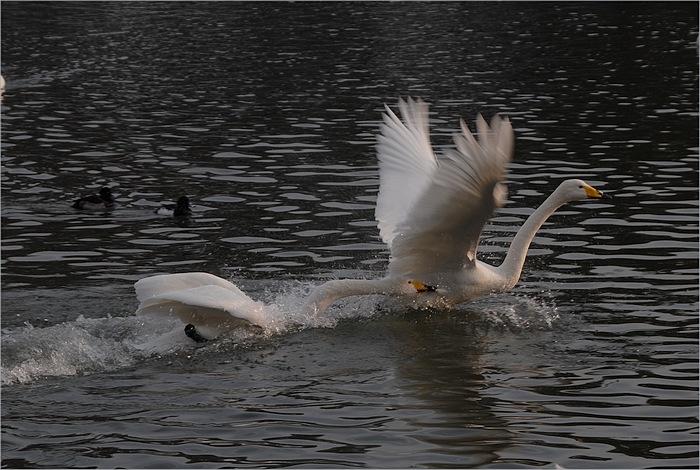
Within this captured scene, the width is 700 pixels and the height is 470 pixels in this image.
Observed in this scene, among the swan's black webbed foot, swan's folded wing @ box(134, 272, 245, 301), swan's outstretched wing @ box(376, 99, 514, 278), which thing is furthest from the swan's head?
the swan's black webbed foot

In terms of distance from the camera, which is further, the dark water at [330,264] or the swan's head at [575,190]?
the swan's head at [575,190]

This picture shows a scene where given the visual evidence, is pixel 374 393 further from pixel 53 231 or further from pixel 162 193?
pixel 162 193

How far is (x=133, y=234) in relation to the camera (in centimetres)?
1414

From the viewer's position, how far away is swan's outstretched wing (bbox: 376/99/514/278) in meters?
8.88

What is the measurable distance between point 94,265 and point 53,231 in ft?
5.48

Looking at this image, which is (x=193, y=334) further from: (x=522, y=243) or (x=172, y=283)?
(x=522, y=243)

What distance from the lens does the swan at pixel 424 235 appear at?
916cm

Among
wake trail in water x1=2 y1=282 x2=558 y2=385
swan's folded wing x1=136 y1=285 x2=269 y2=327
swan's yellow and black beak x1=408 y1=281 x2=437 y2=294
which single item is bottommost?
wake trail in water x1=2 y1=282 x2=558 y2=385

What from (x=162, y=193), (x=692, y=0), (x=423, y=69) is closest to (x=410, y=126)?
(x=162, y=193)

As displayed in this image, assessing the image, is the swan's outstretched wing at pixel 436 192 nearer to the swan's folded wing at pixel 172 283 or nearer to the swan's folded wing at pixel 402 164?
the swan's folded wing at pixel 402 164

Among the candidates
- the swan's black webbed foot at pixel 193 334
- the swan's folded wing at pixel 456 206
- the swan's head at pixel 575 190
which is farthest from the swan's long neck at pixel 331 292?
the swan's head at pixel 575 190

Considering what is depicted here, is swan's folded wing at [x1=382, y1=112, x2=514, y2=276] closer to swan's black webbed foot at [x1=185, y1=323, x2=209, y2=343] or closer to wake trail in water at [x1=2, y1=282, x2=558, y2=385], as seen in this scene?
wake trail in water at [x1=2, y1=282, x2=558, y2=385]

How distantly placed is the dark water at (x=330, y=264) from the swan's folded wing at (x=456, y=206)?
596mm

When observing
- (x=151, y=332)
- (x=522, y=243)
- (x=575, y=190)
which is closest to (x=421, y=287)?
(x=522, y=243)
